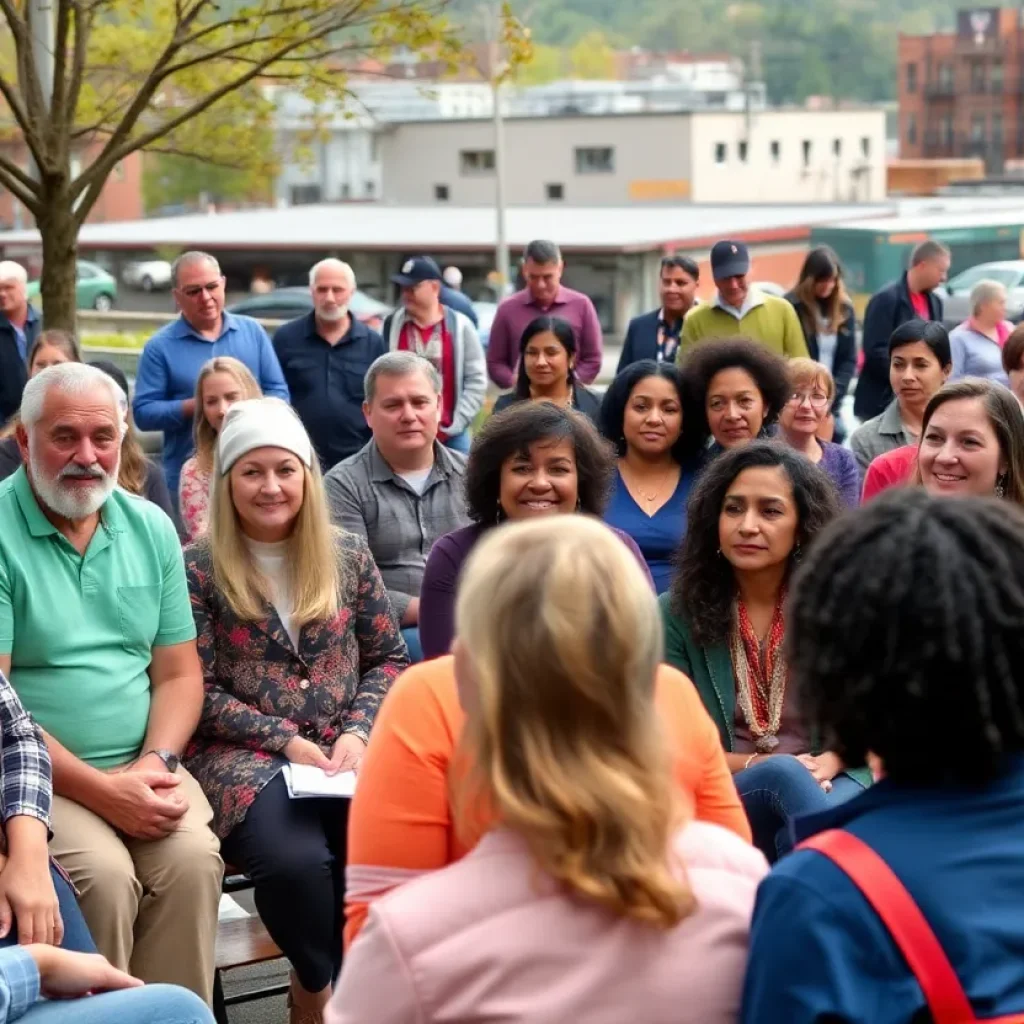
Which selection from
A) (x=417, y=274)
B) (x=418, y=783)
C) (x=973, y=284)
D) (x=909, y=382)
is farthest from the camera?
(x=973, y=284)

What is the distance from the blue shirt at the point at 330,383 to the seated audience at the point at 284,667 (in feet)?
11.6

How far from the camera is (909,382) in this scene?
262 inches

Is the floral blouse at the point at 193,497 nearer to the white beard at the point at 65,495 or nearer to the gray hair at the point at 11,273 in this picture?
the white beard at the point at 65,495

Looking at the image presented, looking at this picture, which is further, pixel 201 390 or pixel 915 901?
pixel 201 390

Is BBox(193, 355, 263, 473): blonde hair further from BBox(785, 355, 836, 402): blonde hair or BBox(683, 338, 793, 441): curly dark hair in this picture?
BBox(785, 355, 836, 402): blonde hair

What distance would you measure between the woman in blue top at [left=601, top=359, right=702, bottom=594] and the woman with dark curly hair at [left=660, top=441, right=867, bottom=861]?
1.24 meters

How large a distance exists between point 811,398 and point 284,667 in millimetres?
3046

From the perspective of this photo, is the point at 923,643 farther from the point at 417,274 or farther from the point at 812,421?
the point at 417,274

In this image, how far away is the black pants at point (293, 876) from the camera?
3904 millimetres

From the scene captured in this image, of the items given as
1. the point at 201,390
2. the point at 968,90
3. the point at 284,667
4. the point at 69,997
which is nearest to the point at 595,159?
the point at 968,90

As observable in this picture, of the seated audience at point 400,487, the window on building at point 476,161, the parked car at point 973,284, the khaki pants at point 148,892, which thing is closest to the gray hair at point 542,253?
the seated audience at point 400,487

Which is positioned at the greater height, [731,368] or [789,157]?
[789,157]

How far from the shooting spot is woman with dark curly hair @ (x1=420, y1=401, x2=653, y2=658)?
4.51m

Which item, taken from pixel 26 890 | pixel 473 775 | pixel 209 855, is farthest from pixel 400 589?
pixel 473 775
